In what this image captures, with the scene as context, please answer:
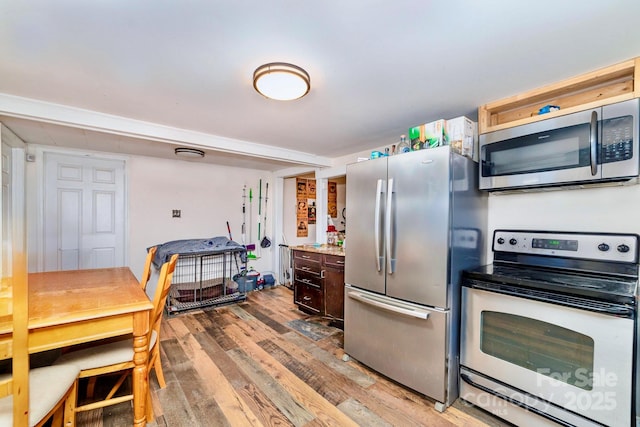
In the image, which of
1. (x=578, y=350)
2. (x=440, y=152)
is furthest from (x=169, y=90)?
(x=578, y=350)

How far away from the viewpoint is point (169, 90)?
74.4 inches

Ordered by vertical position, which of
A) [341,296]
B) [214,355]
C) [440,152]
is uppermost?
[440,152]

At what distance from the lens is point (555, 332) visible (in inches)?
58.7

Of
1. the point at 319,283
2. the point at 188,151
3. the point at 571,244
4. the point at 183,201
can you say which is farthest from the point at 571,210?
the point at 183,201

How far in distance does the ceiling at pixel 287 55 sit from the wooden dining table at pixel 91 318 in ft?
4.61

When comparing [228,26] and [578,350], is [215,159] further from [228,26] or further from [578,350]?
[578,350]

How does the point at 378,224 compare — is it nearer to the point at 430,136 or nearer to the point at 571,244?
the point at 430,136

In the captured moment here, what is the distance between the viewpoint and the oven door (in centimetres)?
128

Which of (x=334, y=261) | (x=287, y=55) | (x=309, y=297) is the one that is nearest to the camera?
(x=287, y=55)

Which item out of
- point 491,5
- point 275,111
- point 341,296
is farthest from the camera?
point 341,296

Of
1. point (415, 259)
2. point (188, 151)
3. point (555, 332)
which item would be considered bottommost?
point (555, 332)

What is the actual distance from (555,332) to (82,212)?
4.87 m

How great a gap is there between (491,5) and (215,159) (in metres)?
3.79

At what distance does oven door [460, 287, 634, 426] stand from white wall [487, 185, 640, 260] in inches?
26.4
